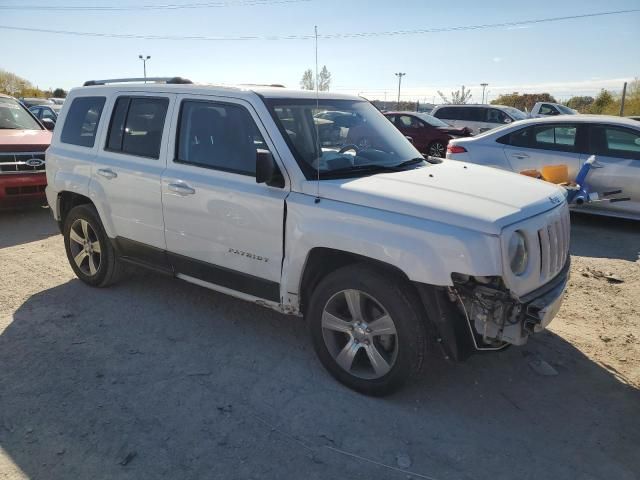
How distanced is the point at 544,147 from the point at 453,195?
5692 millimetres

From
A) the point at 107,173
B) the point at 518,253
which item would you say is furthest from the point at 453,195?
the point at 107,173

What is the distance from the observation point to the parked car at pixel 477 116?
17.8 meters

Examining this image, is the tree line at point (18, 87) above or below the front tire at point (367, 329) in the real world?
above

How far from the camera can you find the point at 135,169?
436 centimetres

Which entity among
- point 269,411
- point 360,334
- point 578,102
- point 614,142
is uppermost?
point 578,102

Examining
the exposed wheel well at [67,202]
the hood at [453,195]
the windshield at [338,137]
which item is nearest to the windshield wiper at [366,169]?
the windshield at [338,137]

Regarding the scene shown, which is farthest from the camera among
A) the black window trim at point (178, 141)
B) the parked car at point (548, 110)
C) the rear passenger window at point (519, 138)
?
the parked car at point (548, 110)

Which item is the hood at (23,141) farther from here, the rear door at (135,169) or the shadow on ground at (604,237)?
the shadow on ground at (604,237)

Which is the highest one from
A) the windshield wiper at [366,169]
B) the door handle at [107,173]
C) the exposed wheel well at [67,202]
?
the windshield wiper at [366,169]

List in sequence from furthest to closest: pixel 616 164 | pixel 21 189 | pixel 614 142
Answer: pixel 21 189, pixel 614 142, pixel 616 164

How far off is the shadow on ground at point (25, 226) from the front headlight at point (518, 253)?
20.6 feet

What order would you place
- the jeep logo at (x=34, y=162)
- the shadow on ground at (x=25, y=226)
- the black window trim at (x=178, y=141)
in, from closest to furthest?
1. the black window trim at (x=178, y=141)
2. the shadow on ground at (x=25, y=226)
3. the jeep logo at (x=34, y=162)

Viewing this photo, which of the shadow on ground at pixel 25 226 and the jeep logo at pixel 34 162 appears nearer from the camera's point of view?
the shadow on ground at pixel 25 226

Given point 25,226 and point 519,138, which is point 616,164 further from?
point 25,226
